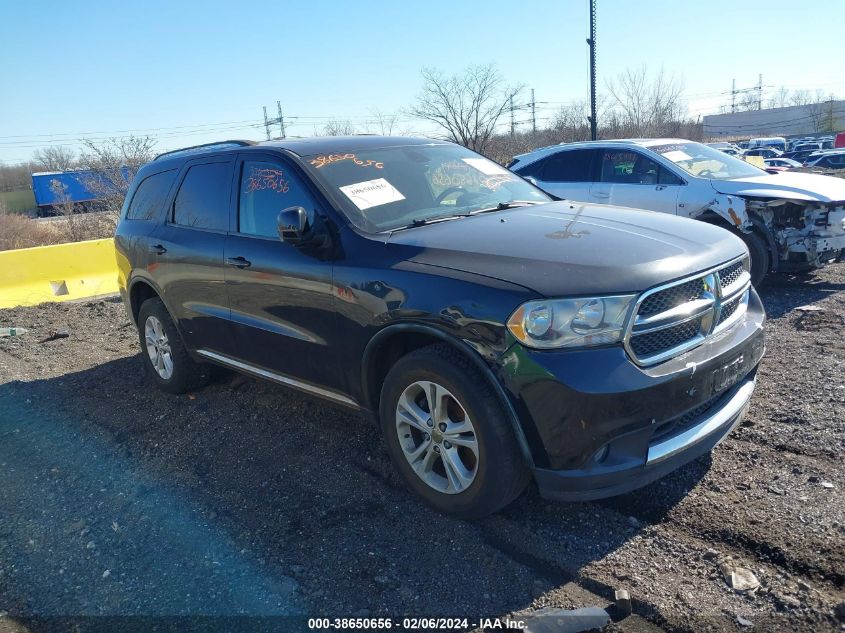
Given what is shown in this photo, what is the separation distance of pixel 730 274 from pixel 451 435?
1640 millimetres

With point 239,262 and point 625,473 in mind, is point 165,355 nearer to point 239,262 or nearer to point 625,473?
point 239,262

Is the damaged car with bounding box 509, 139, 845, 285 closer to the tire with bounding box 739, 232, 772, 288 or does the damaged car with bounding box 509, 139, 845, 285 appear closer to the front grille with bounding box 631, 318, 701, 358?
the tire with bounding box 739, 232, 772, 288

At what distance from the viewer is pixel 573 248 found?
3.12 metres

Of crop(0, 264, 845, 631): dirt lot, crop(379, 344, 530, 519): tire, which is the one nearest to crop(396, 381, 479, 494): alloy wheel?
crop(379, 344, 530, 519): tire

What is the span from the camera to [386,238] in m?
3.53

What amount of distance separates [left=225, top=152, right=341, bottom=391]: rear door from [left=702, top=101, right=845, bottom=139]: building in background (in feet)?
282

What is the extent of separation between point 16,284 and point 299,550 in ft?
26.0

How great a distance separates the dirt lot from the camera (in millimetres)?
2701

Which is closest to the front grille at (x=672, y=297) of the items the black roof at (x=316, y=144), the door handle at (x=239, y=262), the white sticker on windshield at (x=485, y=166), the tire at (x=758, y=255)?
the white sticker on windshield at (x=485, y=166)

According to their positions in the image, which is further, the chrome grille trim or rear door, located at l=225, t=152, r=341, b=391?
rear door, located at l=225, t=152, r=341, b=391

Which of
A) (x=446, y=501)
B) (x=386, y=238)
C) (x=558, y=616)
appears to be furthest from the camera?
(x=386, y=238)

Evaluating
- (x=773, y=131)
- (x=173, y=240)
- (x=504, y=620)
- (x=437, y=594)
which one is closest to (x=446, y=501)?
(x=437, y=594)

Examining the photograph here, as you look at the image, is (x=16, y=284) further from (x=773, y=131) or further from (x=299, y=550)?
(x=773, y=131)

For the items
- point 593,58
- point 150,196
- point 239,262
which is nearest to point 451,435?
point 239,262
